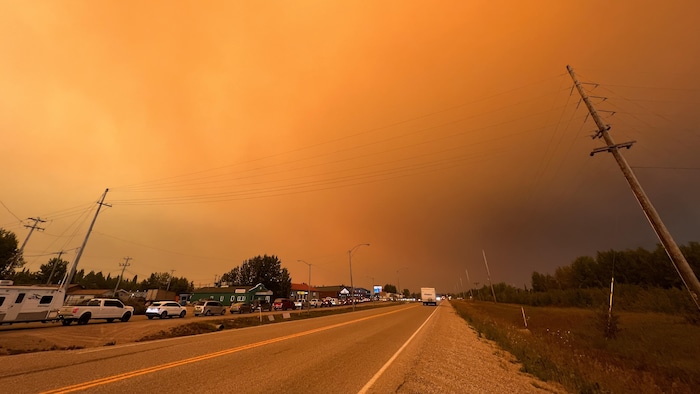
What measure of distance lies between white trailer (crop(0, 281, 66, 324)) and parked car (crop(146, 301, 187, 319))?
867cm

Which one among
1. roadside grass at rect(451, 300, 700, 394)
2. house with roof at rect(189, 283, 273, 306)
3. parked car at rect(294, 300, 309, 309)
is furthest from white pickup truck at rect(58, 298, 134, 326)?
house with roof at rect(189, 283, 273, 306)

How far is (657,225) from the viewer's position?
1258 cm

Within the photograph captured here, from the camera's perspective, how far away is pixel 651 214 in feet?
42.1

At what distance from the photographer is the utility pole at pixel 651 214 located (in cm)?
1140

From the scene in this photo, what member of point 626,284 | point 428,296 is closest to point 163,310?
point 428,296

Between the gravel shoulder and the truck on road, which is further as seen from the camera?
the truck on road

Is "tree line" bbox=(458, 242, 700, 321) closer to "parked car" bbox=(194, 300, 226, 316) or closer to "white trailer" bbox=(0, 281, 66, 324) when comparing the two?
"parked car" bbox=(194, 300, 226, 316)

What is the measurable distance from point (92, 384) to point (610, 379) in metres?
16.4

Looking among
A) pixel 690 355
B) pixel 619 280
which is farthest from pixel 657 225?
pixel 619 280

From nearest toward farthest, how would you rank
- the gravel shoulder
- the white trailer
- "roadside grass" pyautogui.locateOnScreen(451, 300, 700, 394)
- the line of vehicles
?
the gravel shoulder
"roadside grass" pyautogui.locateOnScreen(451, 300, 700, 394)
the white trailer
the line of vehicles

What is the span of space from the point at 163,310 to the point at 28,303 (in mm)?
12073

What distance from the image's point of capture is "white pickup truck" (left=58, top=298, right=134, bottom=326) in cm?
2381

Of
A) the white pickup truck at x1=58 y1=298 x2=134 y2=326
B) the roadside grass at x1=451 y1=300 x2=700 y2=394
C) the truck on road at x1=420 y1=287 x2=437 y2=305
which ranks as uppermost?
the truck on road at x1=420 y1=287 x2=437 y2=305

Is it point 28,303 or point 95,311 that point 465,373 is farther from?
point 28,303
